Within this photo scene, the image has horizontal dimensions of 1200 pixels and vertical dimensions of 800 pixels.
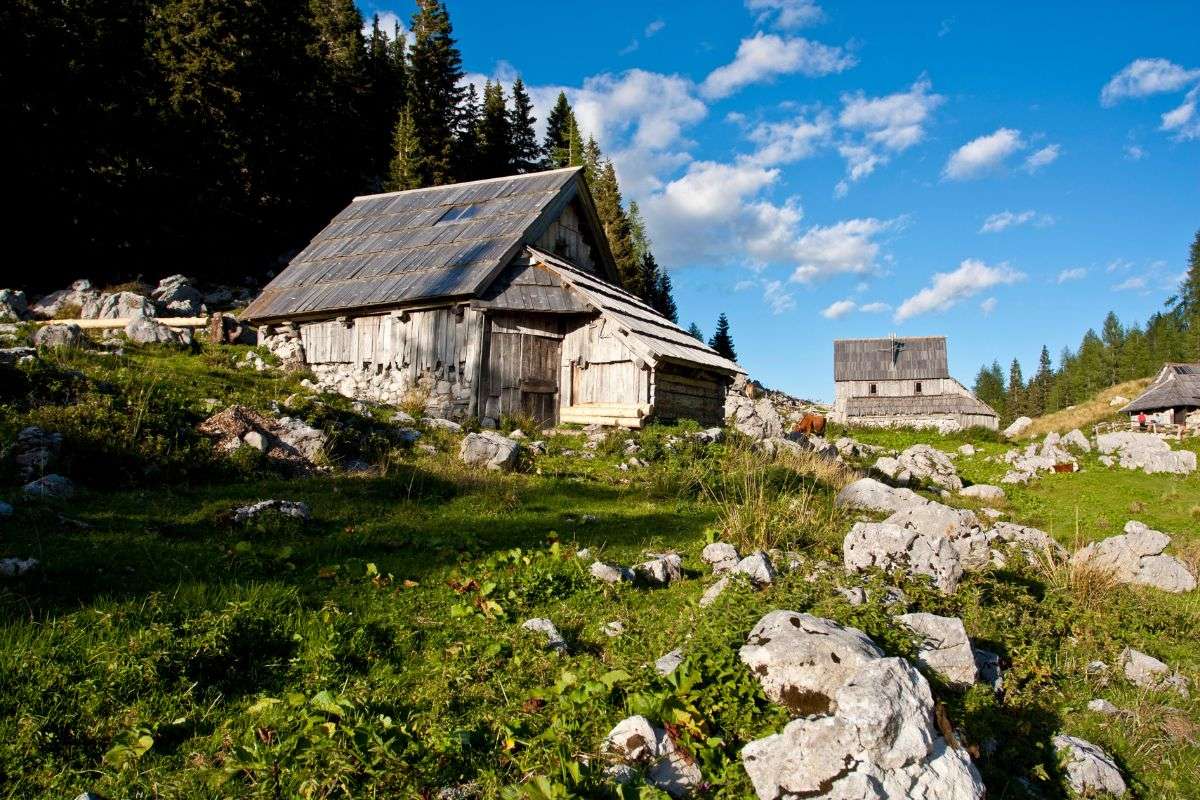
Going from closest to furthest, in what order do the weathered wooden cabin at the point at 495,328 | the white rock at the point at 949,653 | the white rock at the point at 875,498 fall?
the white rock at the point at 949,653 < the white rock at the point at 875,498 < the weathered wooden cabin at the point at 495,328

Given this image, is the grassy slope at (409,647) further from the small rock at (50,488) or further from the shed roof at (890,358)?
the shed roof at (890,358)

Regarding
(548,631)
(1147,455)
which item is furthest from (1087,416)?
(548,631)

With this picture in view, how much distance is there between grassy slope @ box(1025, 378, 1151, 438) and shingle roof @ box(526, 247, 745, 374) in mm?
28037

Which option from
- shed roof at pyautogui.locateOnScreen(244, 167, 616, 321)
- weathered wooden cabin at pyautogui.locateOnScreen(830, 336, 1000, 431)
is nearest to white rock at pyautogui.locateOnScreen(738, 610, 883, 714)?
shed roof at pyautogui.locateOnScreen(244, 167, 616, 321)

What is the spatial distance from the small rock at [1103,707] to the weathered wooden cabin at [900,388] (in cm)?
4501

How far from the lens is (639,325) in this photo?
57.4 feet

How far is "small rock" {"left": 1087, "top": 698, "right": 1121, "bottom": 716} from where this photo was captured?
16.9 feet

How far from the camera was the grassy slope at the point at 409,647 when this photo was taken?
3.65 metres

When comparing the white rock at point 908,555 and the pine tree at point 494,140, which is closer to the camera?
the white rock at point 908,555

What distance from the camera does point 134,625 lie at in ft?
15.0

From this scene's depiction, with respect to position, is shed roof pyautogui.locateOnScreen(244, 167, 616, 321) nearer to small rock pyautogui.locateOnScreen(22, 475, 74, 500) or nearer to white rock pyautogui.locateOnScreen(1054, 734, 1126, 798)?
small rock pyautogui.locateOnScreen(22, 475, 74, 500)

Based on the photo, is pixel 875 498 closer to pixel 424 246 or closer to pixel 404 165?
pixel 424 246

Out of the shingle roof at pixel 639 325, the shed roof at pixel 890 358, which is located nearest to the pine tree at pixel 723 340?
the shed roof at pixel 890 358

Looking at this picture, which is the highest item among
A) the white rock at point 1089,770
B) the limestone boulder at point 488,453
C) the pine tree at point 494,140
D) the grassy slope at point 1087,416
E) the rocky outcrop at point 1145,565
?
the pine tree at point 494,140
